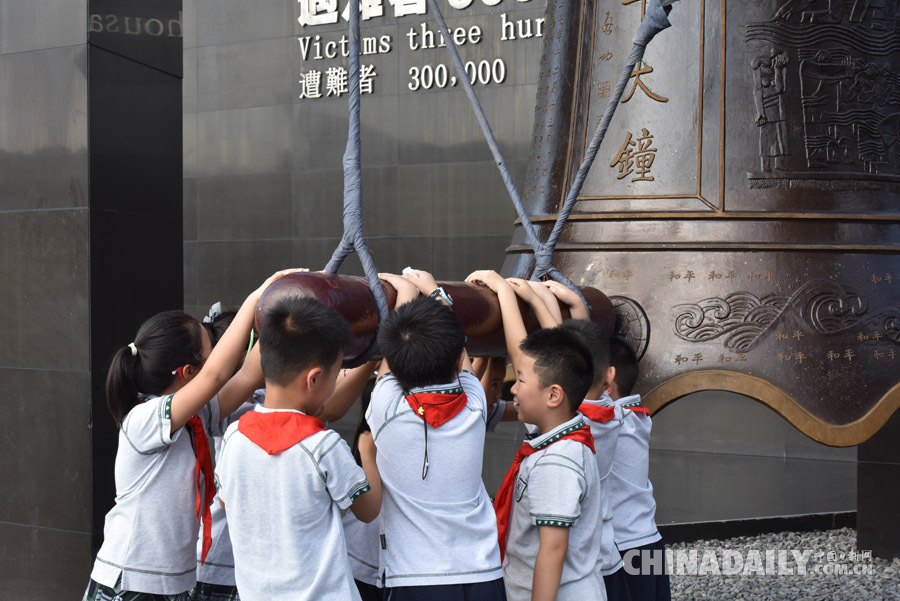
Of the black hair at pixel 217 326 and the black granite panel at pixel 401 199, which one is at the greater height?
the black granite panel at pixel 401 199

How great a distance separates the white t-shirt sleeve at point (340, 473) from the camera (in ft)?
5.40

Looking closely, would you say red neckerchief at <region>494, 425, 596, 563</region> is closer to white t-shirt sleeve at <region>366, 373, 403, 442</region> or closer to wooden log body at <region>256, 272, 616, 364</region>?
wooden log body at <region>256, 272, 616, 364</region>

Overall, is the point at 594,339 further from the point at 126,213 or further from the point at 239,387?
the point at 126,213

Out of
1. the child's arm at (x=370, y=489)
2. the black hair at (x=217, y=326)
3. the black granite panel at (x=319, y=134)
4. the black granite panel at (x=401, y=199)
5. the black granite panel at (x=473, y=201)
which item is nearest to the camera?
the child's arm at (x=370, y=489)

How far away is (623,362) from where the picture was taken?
2.50 m

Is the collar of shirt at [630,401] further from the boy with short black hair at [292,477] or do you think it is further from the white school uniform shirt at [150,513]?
the white school uniform shirt at [150,513]

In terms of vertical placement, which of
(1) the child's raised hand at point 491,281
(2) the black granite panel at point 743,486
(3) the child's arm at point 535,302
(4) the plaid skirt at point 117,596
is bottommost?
(2) the black granite panel at point 743,486

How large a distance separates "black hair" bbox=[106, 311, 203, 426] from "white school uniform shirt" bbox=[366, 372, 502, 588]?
464 mm

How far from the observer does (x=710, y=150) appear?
2.69 meters

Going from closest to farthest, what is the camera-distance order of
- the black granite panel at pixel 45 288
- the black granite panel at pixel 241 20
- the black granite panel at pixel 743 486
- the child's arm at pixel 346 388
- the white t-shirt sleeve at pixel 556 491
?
the white t-shirt sleeve at pixel 556 491, the child's arm at pixel 346 388, the black granite panel at pixel 45 288, the black granite panel at pixel 743 486, the black granite panel at pixel 241 20

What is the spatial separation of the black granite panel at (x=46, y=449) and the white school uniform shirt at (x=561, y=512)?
1.81 meters

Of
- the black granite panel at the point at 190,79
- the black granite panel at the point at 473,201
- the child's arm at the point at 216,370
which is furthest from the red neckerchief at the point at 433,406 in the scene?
the black granite panel at the point at 190,79

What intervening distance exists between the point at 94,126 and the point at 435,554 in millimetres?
2188

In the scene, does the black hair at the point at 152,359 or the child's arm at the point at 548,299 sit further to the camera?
the child's arm at the point at 548,299
